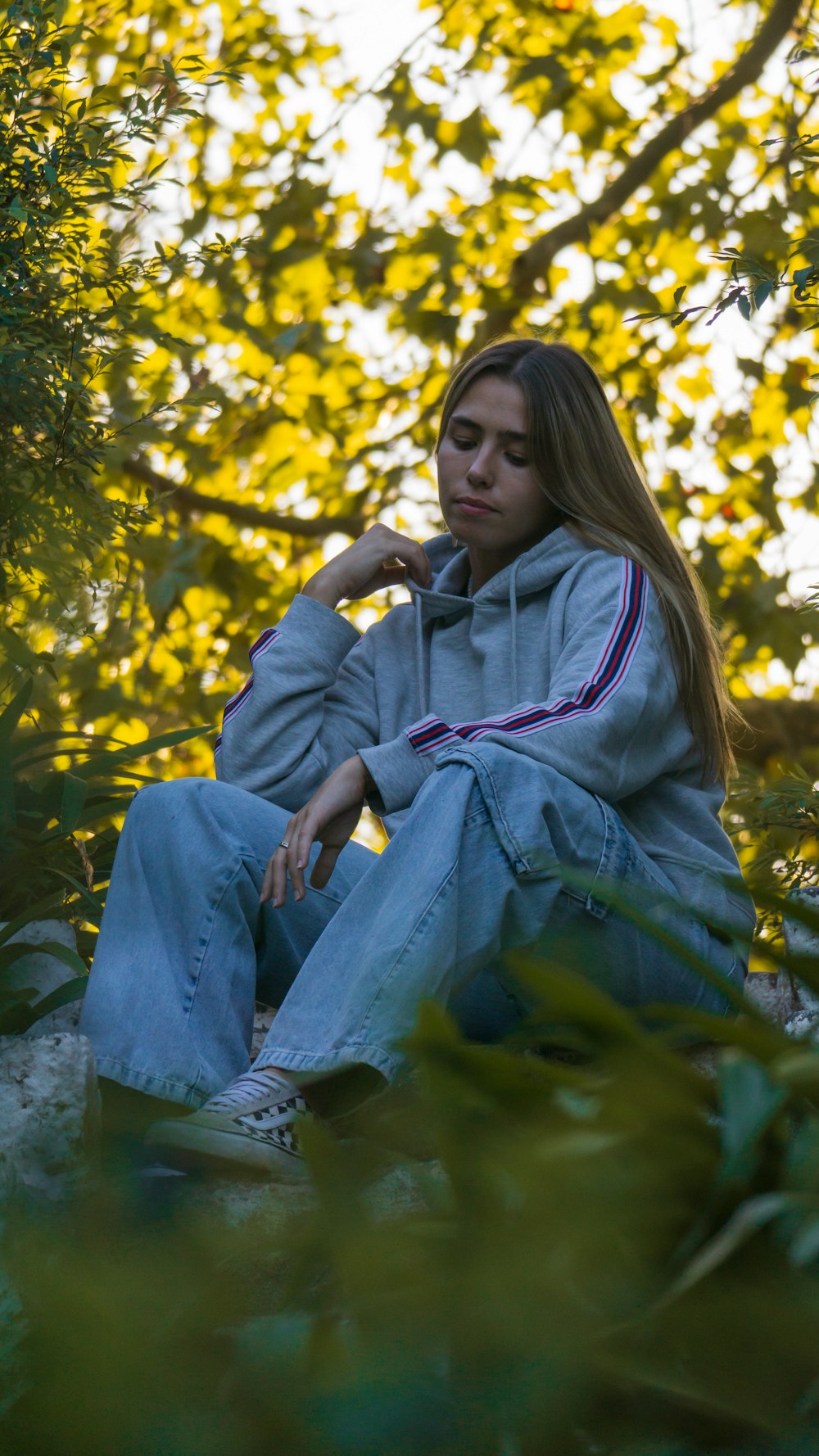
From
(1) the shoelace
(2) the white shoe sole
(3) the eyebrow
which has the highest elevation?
(3) the eyebrow

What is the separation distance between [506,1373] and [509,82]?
15.6 feet

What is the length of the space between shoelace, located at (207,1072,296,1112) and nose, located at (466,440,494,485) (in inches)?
43.5

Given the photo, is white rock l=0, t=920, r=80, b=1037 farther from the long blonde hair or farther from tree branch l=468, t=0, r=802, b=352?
tree branch l=468, t=0, r=802, b=352

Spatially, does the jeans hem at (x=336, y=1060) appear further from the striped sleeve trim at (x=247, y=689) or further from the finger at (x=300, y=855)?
the striped sleeve trim at (x=247, y=689)

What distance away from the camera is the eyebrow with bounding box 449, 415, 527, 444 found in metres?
2.32

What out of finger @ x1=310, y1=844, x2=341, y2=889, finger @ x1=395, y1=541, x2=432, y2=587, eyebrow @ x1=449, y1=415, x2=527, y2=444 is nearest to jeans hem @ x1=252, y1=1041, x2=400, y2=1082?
finger @ x1=310, y1=844, x2=341, y2=889

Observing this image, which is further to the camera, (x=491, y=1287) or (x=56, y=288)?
(x=56, y=288)

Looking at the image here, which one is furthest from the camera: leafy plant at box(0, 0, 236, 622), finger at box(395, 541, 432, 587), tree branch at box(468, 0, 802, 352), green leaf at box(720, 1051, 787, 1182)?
tree branch at box(468, 0, 802, 352)

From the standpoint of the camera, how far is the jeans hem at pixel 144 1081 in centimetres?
167

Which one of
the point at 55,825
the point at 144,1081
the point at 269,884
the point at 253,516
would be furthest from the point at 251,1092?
the point at 253,516

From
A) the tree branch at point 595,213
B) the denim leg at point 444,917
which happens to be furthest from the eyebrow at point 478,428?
the tree branch at point 595,213

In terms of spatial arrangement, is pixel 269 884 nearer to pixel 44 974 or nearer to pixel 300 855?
pixel 300 855

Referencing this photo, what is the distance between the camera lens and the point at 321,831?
1.79 m

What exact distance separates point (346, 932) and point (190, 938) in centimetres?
30
